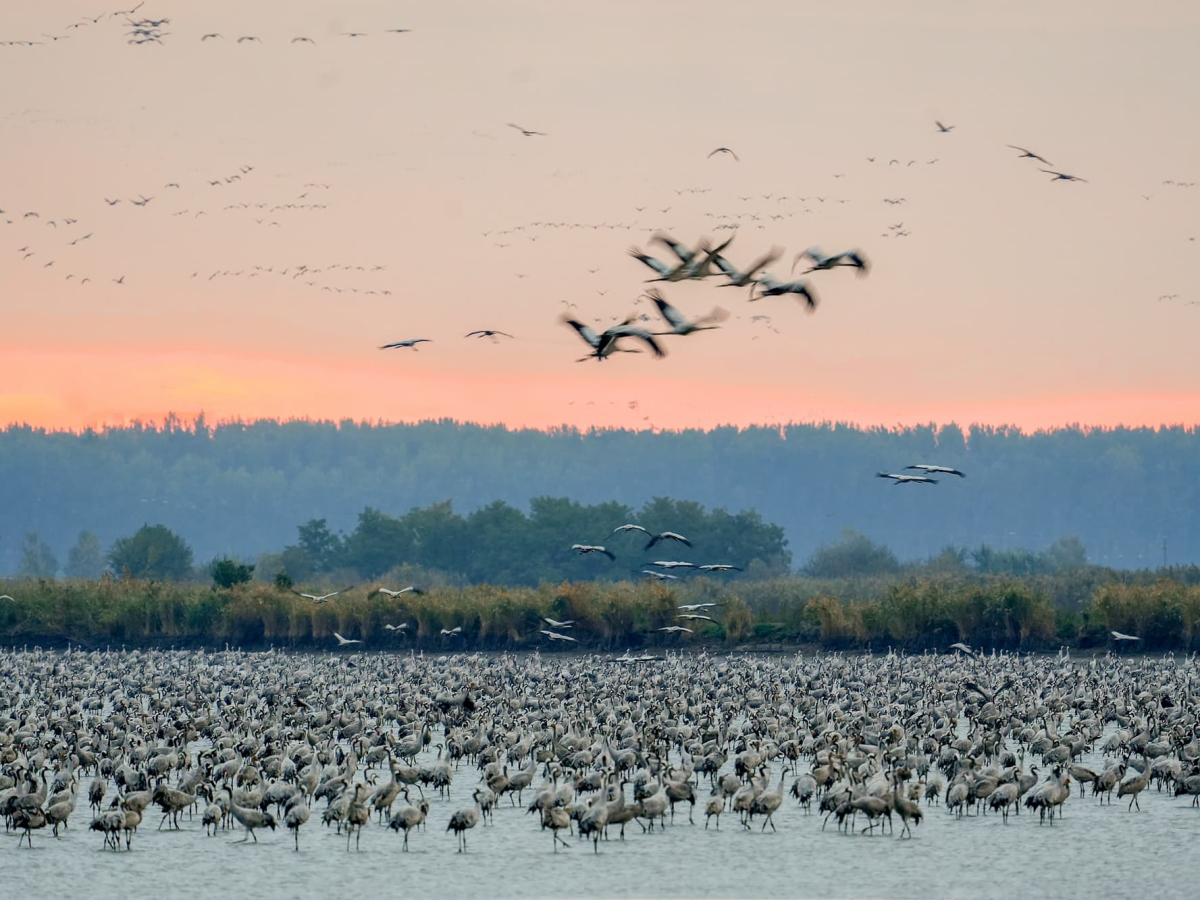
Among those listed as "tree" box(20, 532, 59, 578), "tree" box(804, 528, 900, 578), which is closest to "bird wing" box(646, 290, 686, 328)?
"tree" box(804, 528, 900, 578)

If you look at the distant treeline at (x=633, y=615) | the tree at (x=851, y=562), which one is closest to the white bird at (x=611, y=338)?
the distant treeline at (x=633, y=615)

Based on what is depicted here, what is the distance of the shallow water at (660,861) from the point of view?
19.5 meters

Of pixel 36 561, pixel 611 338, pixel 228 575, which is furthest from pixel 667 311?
pixel 36 561

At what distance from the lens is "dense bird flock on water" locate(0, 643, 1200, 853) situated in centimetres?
2259

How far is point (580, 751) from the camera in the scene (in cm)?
2638

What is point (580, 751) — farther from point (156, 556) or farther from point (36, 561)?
point (36, 561)

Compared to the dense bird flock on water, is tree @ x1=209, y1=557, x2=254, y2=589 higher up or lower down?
higher up

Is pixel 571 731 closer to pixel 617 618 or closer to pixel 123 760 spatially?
pixel 123 760

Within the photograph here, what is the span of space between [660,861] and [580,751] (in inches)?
222

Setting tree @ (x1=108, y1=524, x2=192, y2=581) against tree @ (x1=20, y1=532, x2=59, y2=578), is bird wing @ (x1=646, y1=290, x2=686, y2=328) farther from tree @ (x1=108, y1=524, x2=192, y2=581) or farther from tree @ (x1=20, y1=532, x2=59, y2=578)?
tree @ (x1=20, y1=532, x2=59, y2=578)

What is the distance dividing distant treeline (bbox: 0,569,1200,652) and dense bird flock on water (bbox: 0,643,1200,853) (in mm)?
10235

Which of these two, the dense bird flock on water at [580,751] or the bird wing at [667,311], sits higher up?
the bird wing at [667,311]

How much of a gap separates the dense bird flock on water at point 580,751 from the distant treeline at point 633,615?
33.6 ft

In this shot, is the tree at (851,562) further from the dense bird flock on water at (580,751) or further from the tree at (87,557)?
the tree at (87,557)
